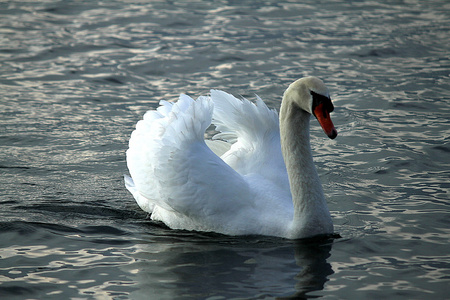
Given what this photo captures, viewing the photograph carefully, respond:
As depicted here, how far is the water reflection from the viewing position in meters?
5.77

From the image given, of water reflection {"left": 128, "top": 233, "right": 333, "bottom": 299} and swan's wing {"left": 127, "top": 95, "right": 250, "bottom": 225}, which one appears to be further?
swan's wing {"left": 127, "top": 95, "right": 250, "bottom": 225}

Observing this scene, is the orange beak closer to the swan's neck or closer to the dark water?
the swan's neck

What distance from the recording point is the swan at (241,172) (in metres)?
6.48

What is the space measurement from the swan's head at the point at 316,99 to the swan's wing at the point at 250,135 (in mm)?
1262

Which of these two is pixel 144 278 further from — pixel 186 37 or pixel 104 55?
pixel 186 37

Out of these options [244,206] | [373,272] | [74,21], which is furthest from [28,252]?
[74,21]

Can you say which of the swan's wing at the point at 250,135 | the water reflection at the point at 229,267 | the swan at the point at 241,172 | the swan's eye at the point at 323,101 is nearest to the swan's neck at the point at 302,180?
the swan at the point at 241,172

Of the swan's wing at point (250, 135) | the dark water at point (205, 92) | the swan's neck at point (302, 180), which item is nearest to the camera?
the dark water at point (205, 92)

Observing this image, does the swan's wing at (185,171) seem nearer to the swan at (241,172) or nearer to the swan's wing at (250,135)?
the swan at (241,172)

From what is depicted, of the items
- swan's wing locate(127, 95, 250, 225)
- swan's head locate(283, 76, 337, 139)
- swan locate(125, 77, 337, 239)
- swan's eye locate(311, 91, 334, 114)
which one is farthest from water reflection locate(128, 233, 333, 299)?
swan's eye locate(311, 91, 334, 114)

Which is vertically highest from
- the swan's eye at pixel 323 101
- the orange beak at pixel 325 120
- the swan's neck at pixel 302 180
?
the swan's eye at pixel 323 101

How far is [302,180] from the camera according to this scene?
21.5ft

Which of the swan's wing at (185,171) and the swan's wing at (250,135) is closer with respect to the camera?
the swan's wing at (185,171)

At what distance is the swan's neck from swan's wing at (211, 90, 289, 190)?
2.16 feet
